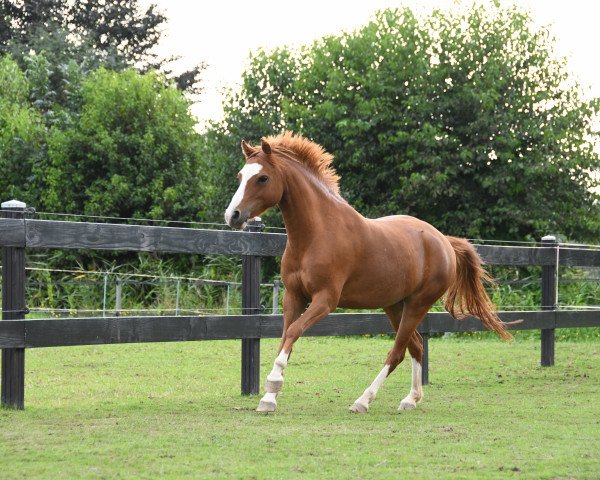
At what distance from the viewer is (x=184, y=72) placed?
123 feet

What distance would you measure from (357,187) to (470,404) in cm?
1568

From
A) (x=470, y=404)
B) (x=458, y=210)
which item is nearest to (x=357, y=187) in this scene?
(x=458, y=210)

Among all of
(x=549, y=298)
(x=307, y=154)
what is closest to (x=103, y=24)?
(x=549, y=298)

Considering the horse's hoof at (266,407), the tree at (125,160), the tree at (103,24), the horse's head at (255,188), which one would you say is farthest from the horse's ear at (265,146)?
the tree at (103,24)

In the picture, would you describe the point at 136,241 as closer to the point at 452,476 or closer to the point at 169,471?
the point at 169,471

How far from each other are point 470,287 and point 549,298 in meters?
2.80

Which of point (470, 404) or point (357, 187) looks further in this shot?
point (357, 187)

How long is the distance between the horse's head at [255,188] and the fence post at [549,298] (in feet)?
17.3

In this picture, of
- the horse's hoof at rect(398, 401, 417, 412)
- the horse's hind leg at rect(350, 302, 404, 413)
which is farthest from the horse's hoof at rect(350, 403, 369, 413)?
the horse's hoof at rect(398, 401, 417, 412)

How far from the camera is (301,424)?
18.8 feet

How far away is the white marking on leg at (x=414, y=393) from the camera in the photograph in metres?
6.96

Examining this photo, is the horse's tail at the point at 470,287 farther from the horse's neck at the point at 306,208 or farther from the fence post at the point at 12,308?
the fence post at the point at 12,308

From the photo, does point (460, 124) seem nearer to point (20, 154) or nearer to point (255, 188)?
point (20, 154)

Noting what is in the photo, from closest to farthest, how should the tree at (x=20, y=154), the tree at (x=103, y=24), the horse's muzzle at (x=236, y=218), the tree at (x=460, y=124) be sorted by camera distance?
1. the horse's muzzle at (x=236, y=218)
2. the tree at (x=460, y=124)
3. the tree at (x=20, y=154)
4. the tree at (x=103, y=24)
